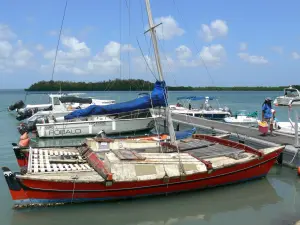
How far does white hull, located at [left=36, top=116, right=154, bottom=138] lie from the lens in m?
26.4

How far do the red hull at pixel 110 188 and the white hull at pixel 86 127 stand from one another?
15.3 metres

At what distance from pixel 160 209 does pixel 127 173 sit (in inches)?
63.6

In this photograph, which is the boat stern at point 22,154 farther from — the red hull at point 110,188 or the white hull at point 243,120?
the white hull at point 243,120

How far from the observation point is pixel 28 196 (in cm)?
1084

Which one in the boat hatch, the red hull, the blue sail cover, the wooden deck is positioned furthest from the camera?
the blue sail cover

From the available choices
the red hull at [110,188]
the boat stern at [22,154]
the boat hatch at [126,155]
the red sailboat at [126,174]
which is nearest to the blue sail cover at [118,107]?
the red sailboat at [126,174]

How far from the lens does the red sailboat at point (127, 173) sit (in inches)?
427

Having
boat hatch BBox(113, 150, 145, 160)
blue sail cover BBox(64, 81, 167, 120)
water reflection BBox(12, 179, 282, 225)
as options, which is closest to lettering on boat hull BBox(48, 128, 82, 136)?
blue sail cover BBox(64, 81, 167, 120)

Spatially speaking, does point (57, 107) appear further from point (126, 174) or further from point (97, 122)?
point (126, 174)

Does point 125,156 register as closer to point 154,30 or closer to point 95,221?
point 95,221

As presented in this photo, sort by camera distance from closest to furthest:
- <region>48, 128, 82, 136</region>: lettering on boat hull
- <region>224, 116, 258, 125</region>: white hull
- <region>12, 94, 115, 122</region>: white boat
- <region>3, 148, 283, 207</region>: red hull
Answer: <region>3, 148, 283, 207</region>: red hull < <region>48, 128, 82, 136</region>: lettering on boat hull < <region>12, 94, 115, 122</region>: white boat < <region>224, 116, 258, 125</region>: white hull

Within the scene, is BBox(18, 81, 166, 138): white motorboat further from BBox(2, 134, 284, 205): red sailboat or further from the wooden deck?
BBox(2, 134, 284, 205): red sailboat

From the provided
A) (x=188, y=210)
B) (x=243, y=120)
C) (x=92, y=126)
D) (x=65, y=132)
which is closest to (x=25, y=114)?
(x=65, y=132)

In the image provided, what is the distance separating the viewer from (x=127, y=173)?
11383 mm
